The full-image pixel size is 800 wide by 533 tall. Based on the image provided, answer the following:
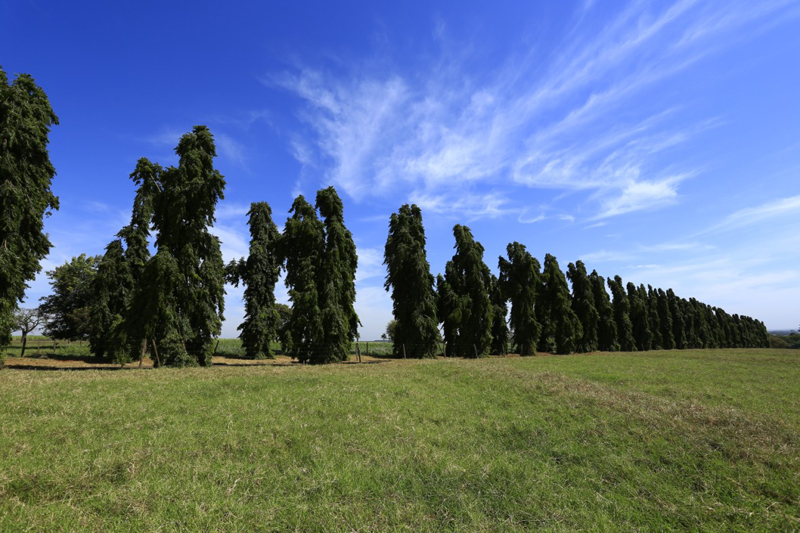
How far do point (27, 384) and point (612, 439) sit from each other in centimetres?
1988

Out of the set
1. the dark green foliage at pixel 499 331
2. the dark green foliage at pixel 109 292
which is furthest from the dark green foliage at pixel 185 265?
the dark green foliage at pixel 499 331

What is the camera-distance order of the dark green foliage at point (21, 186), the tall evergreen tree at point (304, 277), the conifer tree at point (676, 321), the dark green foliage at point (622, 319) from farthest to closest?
1. the conifer tree at point (676, 321)
2. the dark green foliage at point (622, 319)
3. the tall evergreen tree at point (304, 277)
4. the dark green foliage at point (21, 186)

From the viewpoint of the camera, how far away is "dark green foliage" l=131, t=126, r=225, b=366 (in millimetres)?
21078

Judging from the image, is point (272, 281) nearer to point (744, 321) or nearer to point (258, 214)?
point (258, 214)

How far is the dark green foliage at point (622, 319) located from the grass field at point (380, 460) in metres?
50.3

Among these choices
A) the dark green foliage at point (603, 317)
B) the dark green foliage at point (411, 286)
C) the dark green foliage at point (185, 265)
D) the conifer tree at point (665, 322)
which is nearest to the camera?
the dark green foliage at point (185, 265)

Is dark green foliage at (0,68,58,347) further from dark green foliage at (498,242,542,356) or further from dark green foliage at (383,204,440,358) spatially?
dark green foliage at (498,242,542,356)

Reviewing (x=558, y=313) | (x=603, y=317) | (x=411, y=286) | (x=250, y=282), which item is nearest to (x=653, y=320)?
(x=603, y=317)

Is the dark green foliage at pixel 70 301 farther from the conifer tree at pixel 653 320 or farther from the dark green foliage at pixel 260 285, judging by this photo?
the conifer tree at pixel 653 320

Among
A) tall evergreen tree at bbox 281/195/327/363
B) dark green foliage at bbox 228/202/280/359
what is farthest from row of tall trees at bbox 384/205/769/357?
dark green foliage at bbox 228/202/280/359

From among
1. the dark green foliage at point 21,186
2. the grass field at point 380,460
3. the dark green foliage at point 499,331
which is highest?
the dark green foliage at point 21,186

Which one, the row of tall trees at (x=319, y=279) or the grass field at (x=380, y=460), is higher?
the row of tall trees at (x=319, y=279)

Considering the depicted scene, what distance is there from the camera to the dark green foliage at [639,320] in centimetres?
6122

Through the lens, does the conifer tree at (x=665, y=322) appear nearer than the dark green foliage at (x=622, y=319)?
No
